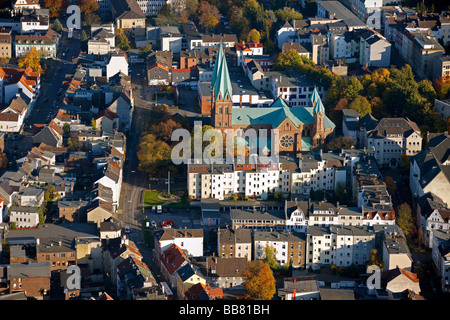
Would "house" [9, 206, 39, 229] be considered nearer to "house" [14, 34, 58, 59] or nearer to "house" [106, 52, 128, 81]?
"house" [106, 52, 128, 81]

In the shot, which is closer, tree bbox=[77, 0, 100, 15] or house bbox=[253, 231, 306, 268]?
house bbox=[253, 231, 306, 268]

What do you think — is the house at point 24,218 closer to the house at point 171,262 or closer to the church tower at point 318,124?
the house at point 171,262

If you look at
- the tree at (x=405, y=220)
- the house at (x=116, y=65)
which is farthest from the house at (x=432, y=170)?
the house at (x=116, y=65)

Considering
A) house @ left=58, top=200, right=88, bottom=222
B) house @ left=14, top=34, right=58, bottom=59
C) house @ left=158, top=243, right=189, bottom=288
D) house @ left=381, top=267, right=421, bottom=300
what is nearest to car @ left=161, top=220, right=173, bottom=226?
house @ left=158, top=243, right=189, bottom=288

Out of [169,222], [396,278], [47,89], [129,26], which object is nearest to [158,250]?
[169,222]

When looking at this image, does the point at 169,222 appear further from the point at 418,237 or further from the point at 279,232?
the point at 418,237

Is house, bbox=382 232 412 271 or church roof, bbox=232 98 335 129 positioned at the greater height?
church roof, bbox=232 98 335 129
